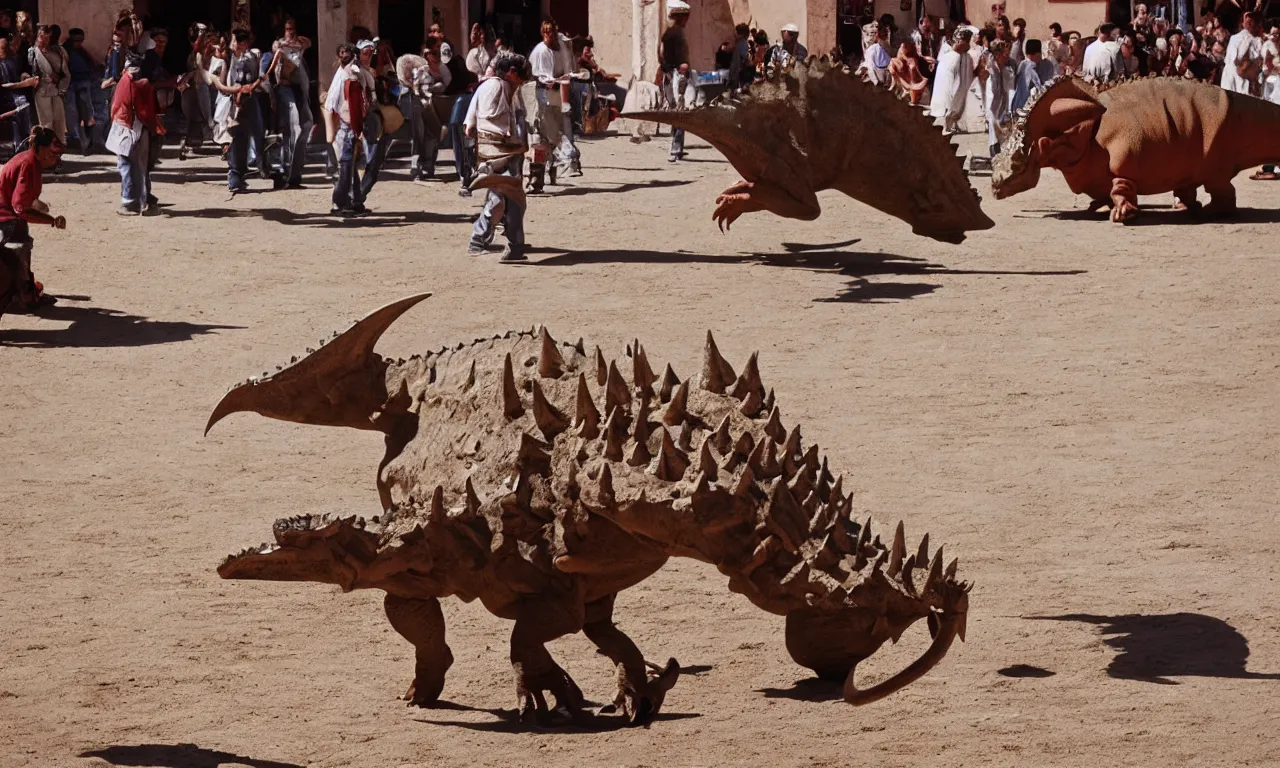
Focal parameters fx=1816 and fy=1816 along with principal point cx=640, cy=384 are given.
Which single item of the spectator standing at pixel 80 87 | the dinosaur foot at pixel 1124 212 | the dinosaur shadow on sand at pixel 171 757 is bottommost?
the dinosaur shadow on sand at pixel 171 757

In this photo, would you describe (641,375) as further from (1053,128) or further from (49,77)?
(49,77)

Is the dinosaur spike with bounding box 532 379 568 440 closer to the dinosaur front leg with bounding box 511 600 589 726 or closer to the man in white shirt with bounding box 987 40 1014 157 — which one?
the dinosaur front leg with bounding box 511 600 589 726

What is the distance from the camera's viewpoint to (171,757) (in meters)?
6.75

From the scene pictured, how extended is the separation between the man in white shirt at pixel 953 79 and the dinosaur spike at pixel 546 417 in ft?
63.6

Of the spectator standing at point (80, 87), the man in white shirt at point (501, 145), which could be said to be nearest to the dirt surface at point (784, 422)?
the man in white shirt at point (501, 145)

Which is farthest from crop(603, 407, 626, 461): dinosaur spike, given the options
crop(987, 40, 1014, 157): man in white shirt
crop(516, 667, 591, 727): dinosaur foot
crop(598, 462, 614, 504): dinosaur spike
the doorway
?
the doorway

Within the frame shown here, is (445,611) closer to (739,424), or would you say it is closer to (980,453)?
(739,424)

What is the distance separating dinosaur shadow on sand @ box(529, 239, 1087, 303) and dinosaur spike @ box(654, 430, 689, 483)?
1013cm

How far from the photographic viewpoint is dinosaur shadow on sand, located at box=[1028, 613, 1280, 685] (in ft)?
24.5

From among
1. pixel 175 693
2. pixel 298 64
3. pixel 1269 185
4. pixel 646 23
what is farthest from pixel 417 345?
pixel 646 23

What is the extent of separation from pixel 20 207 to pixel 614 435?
9.71 m

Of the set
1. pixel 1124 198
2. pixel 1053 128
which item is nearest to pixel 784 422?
pixel 1053 128

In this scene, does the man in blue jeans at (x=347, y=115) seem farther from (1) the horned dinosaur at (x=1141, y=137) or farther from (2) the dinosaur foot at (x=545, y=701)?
(2) the dinosaur foot at (x=545, y=701)

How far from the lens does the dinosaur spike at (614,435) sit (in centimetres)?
658
